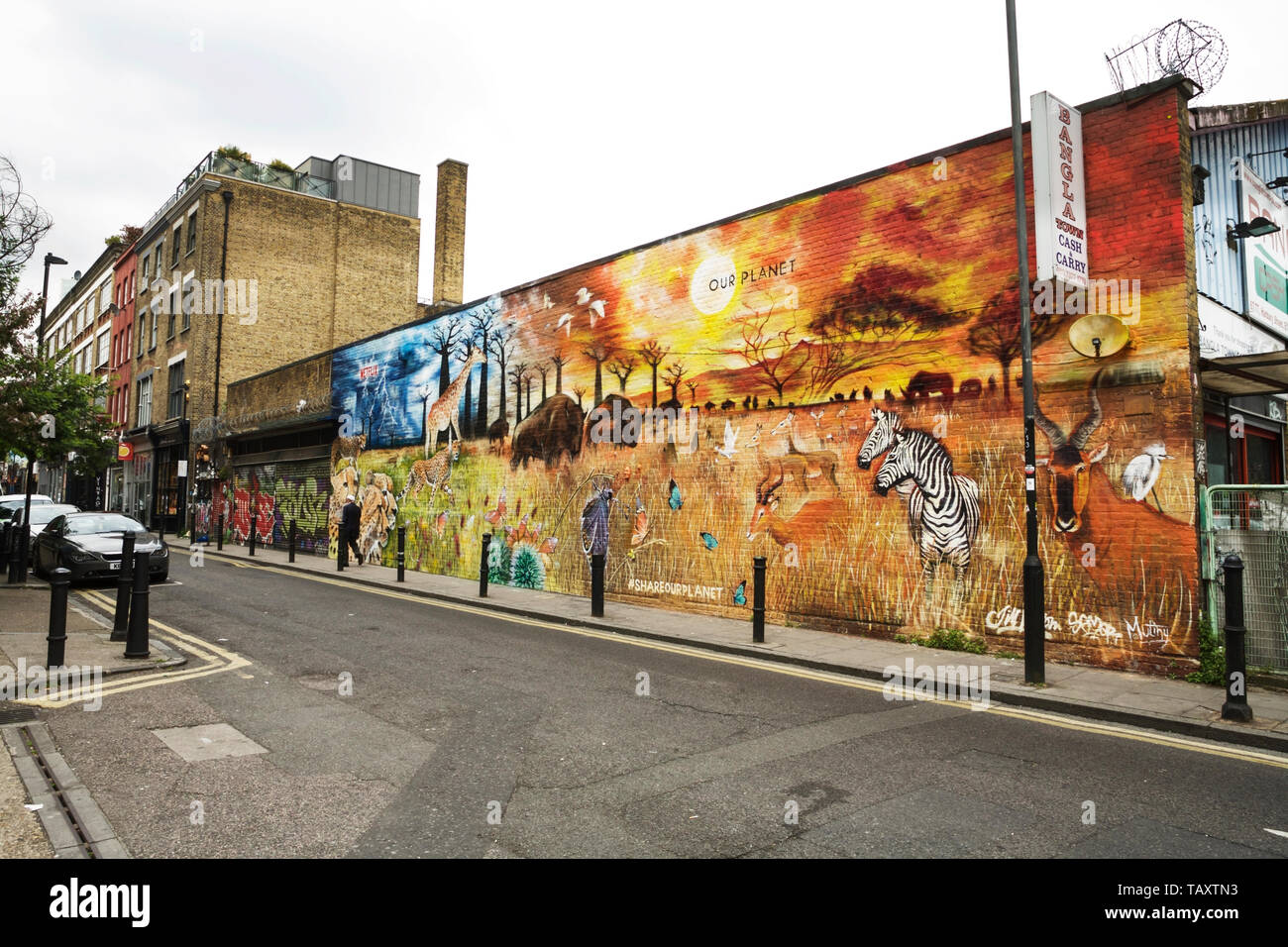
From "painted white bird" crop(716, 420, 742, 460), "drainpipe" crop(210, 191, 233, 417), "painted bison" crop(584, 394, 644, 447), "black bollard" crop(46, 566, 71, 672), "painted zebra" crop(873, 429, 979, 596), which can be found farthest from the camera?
"drainpipe" crop(210, 191, 233, 417)

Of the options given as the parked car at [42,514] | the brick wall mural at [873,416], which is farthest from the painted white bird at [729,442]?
the parked car at [42,514]

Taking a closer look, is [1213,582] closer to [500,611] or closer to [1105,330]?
[1105,330]

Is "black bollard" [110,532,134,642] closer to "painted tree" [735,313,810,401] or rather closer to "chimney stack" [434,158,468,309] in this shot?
"painted tree" [735,313,810,401]

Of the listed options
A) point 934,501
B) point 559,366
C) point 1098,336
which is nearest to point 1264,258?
point 1098,336

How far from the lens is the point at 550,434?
54.3 feet

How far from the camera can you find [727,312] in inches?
519

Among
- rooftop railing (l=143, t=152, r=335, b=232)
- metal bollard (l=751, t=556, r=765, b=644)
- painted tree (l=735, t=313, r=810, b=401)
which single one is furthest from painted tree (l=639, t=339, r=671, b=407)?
rooftop railing (l=143, t=152, r=335, b=232)

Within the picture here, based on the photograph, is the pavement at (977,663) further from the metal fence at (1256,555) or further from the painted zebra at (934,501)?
the painted zebra at (934,501)

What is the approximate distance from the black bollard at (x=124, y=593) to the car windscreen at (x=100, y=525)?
7.68m

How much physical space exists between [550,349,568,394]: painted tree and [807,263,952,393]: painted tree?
5993mm

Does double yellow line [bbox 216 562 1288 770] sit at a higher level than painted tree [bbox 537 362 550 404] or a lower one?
lower

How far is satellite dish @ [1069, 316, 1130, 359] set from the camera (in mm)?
8836

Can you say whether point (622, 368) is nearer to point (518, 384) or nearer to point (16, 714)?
point (518, 384)
